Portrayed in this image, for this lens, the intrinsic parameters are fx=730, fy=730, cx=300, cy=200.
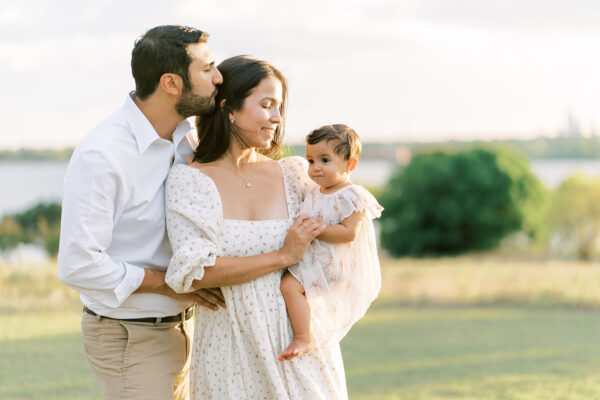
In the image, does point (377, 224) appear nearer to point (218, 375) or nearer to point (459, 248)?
point (459, 248)

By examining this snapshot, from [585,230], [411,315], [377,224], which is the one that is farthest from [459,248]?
[411,315]

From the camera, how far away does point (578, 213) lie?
19047 millimetres

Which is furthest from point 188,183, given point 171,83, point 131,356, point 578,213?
point 578,213

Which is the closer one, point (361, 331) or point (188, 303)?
point (188, 303)

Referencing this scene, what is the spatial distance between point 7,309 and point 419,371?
18.1 feet

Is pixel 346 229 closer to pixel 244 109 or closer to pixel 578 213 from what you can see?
pixel 244 109

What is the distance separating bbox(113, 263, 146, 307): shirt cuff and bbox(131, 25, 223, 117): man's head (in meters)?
0.62

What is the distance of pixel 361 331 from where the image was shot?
9930mm

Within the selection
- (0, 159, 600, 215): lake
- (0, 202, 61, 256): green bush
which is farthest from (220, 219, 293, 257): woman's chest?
(0, 202, 61, 256): green bush

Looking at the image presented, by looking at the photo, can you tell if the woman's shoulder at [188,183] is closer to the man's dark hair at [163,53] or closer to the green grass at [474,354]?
the man's dark hair at [163,53]

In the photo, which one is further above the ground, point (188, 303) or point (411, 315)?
point (188, 303)

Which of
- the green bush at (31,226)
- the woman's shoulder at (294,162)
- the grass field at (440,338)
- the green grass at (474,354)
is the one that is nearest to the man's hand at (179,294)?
the woman's shoulder at (294,162)

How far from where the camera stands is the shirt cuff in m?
2.64

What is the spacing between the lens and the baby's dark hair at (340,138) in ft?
9.19
